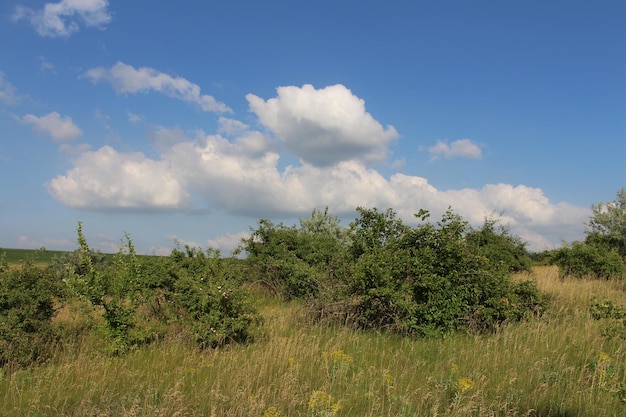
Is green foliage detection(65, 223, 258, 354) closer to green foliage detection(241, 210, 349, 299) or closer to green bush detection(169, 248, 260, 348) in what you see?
green bush detection(169, 248, 260, 348)

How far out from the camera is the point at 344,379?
536 centimetres

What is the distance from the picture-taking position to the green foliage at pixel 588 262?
52.5ft

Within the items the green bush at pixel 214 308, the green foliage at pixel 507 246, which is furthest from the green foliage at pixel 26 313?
the green foliage at pixel 507 246

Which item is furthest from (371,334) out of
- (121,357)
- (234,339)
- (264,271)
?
(264,271)

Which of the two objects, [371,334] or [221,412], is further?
[371,334]

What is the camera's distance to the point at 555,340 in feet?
23.0

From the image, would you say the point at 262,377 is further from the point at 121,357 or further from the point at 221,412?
the point at 121,357

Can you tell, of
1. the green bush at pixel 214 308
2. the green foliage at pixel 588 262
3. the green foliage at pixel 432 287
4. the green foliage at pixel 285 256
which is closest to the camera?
the green bush at pixel 214 308

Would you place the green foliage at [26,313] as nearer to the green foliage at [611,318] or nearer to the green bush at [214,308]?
the green bush at [214,308]

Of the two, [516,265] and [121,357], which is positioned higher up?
[516,265]

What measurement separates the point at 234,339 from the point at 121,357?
1.76 metres

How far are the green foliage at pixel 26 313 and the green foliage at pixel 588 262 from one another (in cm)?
1688

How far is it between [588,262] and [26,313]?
707 inches

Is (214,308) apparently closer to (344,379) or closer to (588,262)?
(344,379)
